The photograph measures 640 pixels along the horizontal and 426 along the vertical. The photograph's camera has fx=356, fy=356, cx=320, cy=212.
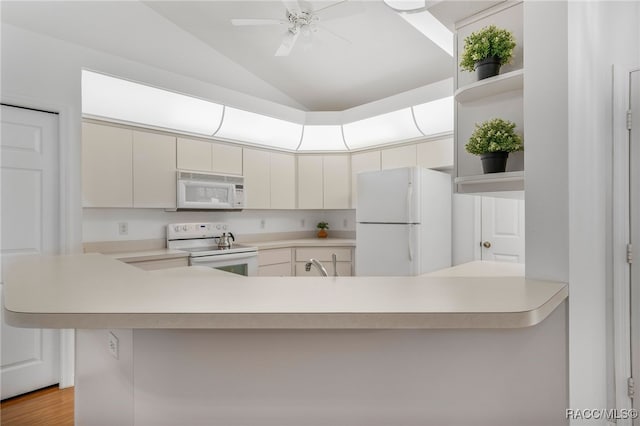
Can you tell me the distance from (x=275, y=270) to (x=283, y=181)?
3.73 feet

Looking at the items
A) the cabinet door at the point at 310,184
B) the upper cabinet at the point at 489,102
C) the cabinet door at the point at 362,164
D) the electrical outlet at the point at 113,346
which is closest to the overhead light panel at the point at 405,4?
the upper cabinet at the point at 489,102

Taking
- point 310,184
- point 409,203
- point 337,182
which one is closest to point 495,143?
point 409,203

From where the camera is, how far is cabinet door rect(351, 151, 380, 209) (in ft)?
14.2

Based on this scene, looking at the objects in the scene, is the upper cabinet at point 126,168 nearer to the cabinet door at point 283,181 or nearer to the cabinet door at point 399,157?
the cabinet door at point 283,181

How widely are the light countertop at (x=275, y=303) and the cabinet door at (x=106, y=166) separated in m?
1.94

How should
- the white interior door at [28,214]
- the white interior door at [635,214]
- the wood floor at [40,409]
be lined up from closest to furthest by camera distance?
the white interior door at [635,214] < the wood floor at [40,409] < the white interior door at [28,214]

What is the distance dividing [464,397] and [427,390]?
12cm

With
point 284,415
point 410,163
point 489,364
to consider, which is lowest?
point 284,415

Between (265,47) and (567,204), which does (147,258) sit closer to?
(265,47)

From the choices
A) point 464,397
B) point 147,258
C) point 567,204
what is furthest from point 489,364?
point 147,258

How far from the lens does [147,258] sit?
3.10 m

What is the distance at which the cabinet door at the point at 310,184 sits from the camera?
4664mm

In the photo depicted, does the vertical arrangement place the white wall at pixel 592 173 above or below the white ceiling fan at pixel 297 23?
below

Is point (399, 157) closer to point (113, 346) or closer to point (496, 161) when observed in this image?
point (496, 161)
